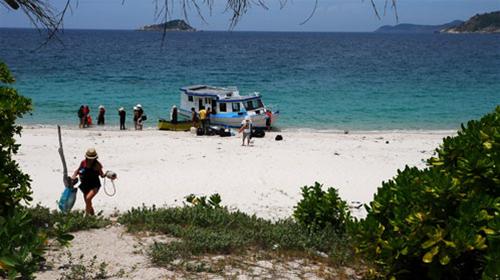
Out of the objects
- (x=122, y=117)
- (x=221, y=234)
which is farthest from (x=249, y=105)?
(x=221, y=234)

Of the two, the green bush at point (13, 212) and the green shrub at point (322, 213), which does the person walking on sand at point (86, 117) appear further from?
the green shrub at point (322, 213)

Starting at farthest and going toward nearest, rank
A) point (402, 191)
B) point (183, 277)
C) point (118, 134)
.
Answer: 1. point (118, 134)
2. point (183, 277)
3. point (402, 191)

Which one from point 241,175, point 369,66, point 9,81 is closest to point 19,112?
point 9,81

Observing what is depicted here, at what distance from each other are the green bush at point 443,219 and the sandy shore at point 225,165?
636cm

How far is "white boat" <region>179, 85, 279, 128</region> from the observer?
24.6 m

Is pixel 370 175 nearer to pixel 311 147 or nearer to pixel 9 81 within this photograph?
pixel 311 147

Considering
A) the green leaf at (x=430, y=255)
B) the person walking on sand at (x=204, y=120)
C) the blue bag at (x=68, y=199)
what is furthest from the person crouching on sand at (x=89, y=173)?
the person walking on sand at (x=204, y=120)

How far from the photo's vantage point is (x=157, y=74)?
54938 mm

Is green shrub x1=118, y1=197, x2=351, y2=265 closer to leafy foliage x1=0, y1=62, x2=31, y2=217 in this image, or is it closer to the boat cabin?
leafy foliage x1=0, y1=62, x2=31, y2=217

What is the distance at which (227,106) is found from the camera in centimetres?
2477

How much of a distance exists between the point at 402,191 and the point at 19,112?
3497mm

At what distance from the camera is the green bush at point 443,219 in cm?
356

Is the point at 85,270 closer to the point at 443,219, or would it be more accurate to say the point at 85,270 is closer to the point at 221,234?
the point at 221,234

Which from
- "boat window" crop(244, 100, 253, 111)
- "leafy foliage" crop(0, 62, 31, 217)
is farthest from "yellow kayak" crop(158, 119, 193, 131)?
"leafy foliage" crop(0, 62, 31, 217)
